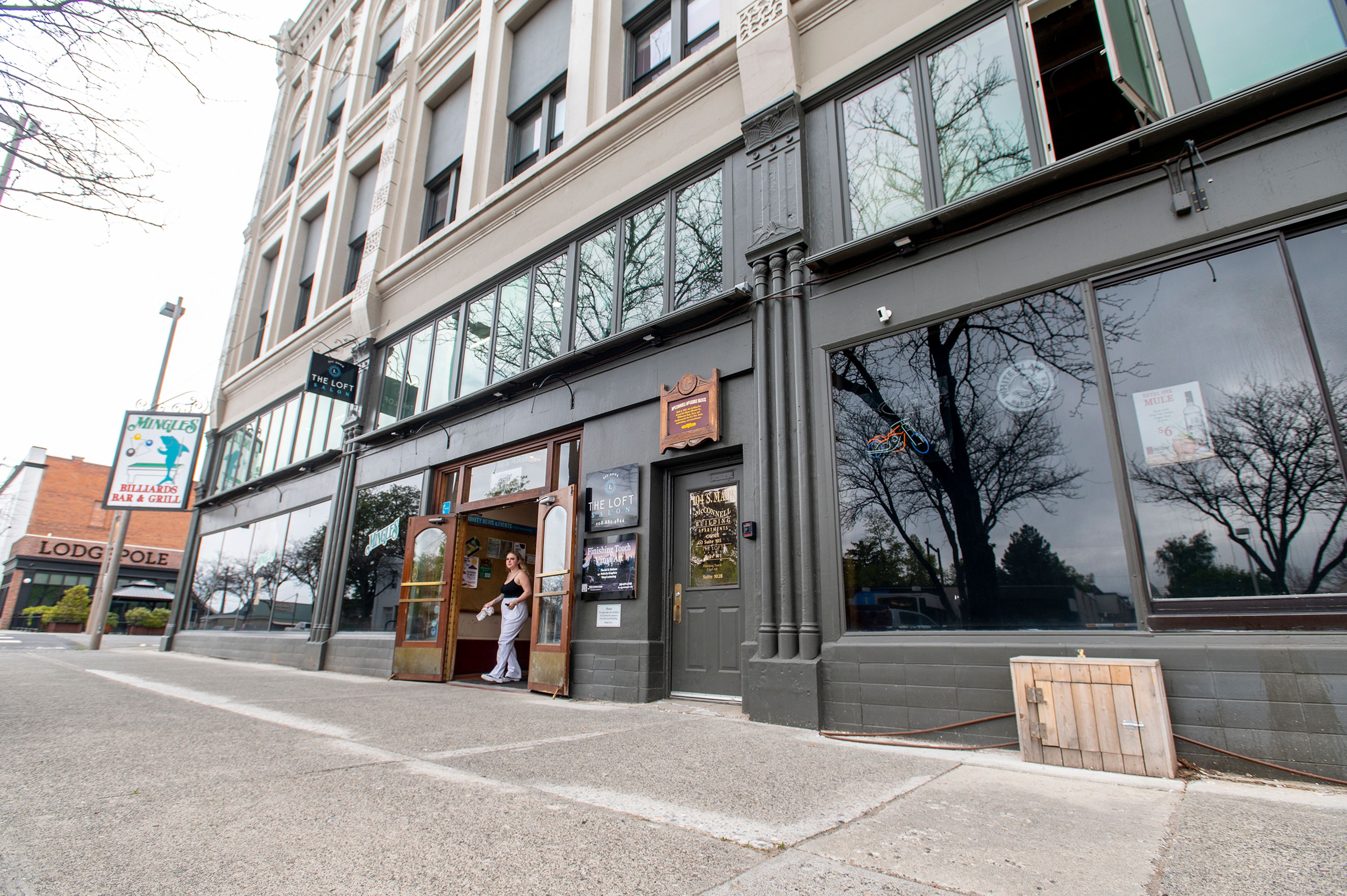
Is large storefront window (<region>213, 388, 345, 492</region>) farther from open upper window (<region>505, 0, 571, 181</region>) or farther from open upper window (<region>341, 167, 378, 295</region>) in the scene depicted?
open upper window (<region>505, 0, 571, 181</region>)

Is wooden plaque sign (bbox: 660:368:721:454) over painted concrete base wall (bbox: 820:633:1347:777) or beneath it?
over

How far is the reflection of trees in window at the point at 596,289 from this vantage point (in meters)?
9.62

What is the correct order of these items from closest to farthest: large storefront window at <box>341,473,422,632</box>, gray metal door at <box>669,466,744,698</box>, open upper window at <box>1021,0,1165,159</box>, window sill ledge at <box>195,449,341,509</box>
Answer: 1. open upper window at <box>1021,0,1165,159</box>
2. gray metal door at <box>669,466,744,698</box>
3. large storefront window at <box>341,473,422,632</box>
4. window sill ledge at <box>195,449,341,509</box>

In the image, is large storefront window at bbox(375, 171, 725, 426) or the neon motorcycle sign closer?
the neon motorcycle sign

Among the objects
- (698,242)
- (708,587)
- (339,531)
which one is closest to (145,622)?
(339,531)

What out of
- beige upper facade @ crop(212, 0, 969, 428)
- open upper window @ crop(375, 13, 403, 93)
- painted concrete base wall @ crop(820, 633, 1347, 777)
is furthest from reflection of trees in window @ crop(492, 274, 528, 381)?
open upper window @ crop(375, 13, 403, 93)

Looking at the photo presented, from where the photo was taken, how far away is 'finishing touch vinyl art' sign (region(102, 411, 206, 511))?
17734 millimetres

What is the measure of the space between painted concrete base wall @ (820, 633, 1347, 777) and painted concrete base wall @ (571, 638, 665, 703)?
8.43 ft

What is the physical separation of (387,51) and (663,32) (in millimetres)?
11647

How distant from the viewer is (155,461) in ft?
60.1

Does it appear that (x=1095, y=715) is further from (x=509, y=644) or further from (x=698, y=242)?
(x=509, y=644)

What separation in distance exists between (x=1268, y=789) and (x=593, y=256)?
9.32 metres

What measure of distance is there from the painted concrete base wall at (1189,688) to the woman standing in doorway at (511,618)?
18.8 feet

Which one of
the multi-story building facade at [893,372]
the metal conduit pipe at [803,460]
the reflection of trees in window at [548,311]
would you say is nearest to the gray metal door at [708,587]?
the multi-story building facade at [893,372]
